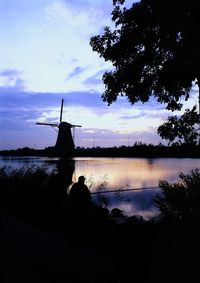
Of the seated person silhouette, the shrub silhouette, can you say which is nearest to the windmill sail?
the seated person silhouette

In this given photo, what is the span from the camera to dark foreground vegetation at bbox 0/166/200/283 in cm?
528

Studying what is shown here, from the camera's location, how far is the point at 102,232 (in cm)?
849

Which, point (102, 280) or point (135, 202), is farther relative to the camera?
point (135, 202)

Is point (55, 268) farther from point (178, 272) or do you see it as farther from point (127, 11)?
point (127, 11)

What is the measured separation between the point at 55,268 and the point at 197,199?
238cm

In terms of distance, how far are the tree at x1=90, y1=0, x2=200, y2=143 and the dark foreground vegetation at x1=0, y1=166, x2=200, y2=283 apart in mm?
3072

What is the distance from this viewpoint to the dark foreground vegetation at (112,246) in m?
5.28

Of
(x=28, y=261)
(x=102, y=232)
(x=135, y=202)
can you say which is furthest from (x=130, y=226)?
(x=135, y=202)

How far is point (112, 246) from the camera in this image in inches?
298

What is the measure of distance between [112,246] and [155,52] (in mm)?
5599

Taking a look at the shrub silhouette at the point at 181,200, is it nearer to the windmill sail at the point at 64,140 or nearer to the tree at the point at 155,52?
the tree at the point at 155,52

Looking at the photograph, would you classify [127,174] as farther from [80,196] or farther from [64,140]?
[80,196]

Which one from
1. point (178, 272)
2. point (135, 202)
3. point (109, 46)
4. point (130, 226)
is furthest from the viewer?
point (135, 202)

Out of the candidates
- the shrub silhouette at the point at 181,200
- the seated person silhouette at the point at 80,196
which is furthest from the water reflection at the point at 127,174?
the shrub silhouette at the point at 181,200
